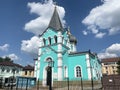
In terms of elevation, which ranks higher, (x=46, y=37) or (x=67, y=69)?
(x=46, y=37)

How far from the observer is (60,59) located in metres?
30.0

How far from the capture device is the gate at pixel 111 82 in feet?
62.7

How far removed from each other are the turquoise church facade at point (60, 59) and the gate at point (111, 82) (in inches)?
378

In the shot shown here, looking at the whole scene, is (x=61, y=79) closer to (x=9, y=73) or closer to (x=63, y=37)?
(x=63, y=37)

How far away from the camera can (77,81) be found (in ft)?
97.6

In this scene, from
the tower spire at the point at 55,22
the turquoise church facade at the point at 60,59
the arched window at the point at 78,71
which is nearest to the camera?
the turquoise church facade at the point at 60,59

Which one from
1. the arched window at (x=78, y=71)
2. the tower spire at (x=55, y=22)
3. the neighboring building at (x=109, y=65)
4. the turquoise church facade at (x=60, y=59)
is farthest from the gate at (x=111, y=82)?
the neighboring building at (x=109, y=65)

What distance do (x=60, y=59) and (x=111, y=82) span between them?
1257 cm

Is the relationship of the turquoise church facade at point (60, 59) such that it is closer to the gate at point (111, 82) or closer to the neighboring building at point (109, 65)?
the gate at point (111, 82)

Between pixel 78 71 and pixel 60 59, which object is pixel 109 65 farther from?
pixel 60 59

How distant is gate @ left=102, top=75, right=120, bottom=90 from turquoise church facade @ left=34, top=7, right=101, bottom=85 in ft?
31.5

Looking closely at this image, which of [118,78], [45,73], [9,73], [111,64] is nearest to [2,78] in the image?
[9,73]

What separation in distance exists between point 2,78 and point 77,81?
2681 cm

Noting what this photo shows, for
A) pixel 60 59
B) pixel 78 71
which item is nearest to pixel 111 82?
pixel 78 71
